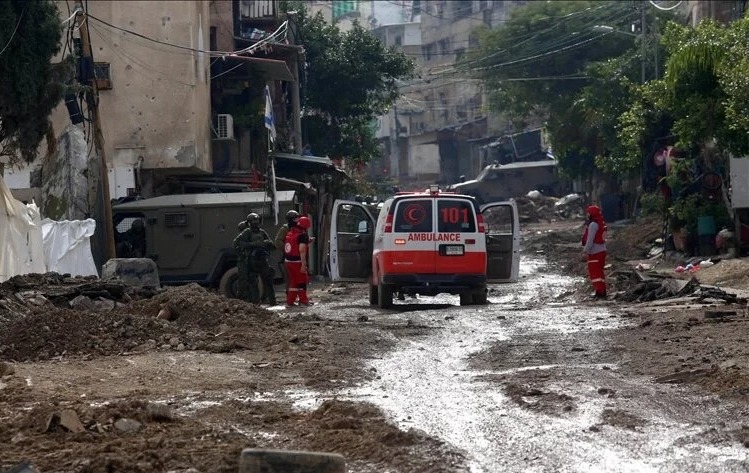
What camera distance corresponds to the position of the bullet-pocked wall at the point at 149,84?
32.5 metres

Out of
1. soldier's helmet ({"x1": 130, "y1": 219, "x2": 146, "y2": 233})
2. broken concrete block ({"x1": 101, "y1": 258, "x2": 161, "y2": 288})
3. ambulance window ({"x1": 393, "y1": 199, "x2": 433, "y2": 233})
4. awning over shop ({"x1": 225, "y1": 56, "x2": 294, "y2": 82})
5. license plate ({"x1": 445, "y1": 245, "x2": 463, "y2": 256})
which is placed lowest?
broken concrete block ({"x1": 101, "y1": 258, "x2": 161, "y2": 288})

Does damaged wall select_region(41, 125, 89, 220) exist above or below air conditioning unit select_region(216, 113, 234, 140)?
below

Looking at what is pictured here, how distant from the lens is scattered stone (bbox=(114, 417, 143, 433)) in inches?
330

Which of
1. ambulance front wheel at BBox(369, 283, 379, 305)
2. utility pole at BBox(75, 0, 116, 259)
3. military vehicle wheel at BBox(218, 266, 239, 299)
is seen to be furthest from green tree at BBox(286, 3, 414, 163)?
ambulance front wheel at BBox(369, 283, 379, 305)

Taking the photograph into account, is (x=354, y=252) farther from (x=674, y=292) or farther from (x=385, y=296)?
(x=674, y=292)

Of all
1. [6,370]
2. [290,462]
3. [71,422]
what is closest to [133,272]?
[6,370]

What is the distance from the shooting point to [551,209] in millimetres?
61781

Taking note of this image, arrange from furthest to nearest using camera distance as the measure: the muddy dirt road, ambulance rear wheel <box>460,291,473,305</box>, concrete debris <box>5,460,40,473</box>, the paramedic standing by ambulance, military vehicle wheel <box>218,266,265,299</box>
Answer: military vehicle wheel <box>218,266,265,299</box> → ambulance rear wheel <box>460,291,473,305</box> → the paramedic standing by ambulance → the muddy dirt road → concrete debris <box>5,460,40,473</box>

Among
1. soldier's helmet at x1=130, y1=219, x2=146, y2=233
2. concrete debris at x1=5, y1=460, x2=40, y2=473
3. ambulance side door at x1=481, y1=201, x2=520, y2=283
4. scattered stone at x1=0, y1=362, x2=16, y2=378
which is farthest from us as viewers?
soldier's helmet at x1=130, y1=219, x2=146, y2=233

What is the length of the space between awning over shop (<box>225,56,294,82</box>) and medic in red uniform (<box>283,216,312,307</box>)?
39.7ft

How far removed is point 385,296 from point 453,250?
1.39m

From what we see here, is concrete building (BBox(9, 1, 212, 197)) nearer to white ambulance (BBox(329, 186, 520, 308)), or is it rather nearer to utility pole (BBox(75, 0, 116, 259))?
utility pole (BBox(75, 0, 116, 259))

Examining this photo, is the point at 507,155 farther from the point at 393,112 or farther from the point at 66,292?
the point at 66,292

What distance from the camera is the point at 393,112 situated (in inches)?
3501
